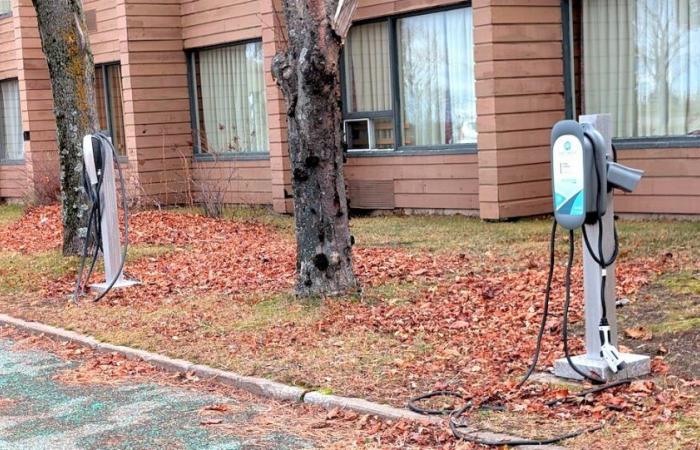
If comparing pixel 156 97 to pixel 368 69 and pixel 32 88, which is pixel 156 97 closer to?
pixel 32 88

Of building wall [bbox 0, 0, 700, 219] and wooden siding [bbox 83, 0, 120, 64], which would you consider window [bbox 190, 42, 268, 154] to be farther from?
wooden siding [bbox 83, 0, 120, 64]

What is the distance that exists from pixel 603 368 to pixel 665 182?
724 centimetres

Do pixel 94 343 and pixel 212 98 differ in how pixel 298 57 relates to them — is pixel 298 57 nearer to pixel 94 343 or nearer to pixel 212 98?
pixel 94 343

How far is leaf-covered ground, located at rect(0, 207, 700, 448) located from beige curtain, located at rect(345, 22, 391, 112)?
3.31m

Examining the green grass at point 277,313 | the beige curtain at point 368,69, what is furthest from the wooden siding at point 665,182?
the green grass at point 277,313

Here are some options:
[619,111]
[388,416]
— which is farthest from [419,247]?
[388,416]

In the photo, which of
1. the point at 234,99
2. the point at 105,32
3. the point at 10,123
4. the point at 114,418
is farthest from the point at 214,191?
the point at 114,418

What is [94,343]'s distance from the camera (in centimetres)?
818

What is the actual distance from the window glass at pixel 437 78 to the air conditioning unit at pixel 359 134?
725 millimetres

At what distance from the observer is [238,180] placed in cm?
1909

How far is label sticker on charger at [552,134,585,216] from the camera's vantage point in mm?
5535

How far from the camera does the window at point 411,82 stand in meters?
14.9

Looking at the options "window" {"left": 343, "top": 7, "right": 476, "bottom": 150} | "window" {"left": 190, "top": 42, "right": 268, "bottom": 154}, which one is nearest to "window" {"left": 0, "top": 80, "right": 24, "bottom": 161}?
"window" {"left": 190, "top": 42, "right": 268, "bottom": 154}

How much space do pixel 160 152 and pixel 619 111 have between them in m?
10.0
